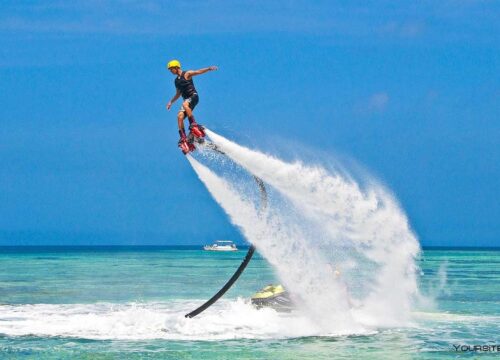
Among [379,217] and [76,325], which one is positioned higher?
[379,217]

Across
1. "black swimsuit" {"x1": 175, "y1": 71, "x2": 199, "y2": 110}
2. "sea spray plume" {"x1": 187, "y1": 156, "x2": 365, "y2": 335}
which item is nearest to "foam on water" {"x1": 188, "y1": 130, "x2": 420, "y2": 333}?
"sea spray plume" {"x1": 187, "y1": 156, "x2": 365, "y2": 335}

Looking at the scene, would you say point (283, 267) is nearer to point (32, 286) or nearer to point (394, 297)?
point (394, 297)

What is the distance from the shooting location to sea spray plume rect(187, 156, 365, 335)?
25359 millimetres

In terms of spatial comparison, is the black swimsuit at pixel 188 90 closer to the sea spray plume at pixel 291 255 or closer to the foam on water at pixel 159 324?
the sea spray plume at pixel 291 255

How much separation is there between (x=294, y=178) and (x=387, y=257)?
470cm

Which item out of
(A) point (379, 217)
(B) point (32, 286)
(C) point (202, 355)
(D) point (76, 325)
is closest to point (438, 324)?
(A) point (379, 217)

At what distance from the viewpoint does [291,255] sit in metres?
25.6

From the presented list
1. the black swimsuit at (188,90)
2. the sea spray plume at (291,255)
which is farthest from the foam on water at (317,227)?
the black swimsuit at (188,90)

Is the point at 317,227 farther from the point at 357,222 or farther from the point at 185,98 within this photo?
the point at 185,98

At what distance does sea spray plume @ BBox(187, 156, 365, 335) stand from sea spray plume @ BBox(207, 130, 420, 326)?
81 centimetres

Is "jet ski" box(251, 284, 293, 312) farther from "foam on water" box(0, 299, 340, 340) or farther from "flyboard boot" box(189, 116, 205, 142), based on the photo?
"flyboard boot" box(189, 116, 205, 142)

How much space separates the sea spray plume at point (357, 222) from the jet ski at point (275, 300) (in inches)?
100

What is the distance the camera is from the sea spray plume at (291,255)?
83.2 ft

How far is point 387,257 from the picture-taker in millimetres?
27156
